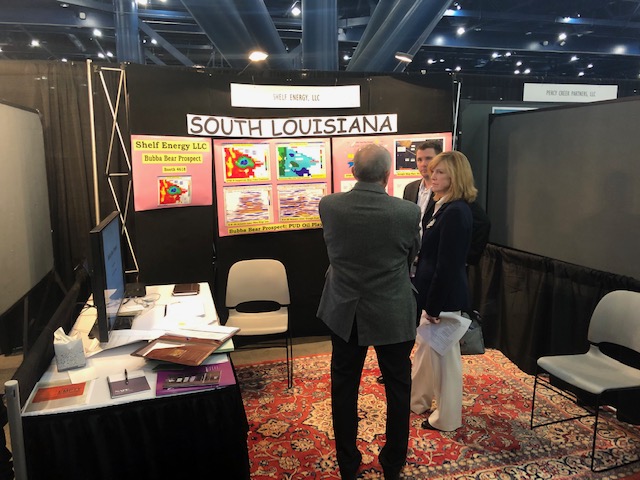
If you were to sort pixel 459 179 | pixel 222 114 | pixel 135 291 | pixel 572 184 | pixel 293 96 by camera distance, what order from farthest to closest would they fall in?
pixel 293 96, pixel 222 114, pixel 572 184, pixel 135 291, pixel 459 179

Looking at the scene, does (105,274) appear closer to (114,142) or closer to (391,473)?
(391,473)

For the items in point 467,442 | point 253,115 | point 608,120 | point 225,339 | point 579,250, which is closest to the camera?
point 225,339

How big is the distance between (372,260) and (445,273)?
0.56 meters

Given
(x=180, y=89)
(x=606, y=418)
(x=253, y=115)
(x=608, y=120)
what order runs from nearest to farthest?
(x=606, y=418) → (x=608, y=120) → (x=180, y=89) → (x=253, y=115)

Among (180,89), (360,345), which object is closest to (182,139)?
(180,89)

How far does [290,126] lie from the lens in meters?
3.80

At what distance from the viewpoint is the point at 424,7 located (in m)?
3.83

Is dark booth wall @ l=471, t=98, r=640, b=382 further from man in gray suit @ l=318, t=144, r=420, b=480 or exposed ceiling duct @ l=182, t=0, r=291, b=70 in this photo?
exposed ceiling duct @ l=182, t=0, r=291, b=70

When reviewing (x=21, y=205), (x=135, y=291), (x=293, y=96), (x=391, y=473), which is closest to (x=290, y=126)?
(x=293, y=96)

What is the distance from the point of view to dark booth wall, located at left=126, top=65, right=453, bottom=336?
345 centimetres

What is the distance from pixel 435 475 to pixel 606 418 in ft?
4.04

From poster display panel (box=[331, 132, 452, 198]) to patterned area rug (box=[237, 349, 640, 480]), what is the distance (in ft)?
5.36

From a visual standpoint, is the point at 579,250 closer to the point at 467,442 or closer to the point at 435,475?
the point at 467,442

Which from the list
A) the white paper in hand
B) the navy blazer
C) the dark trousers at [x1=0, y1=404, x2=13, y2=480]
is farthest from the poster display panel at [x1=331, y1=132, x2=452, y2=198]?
the dark trousers at [x1=0, y1=404, x2=13, y2=480]
